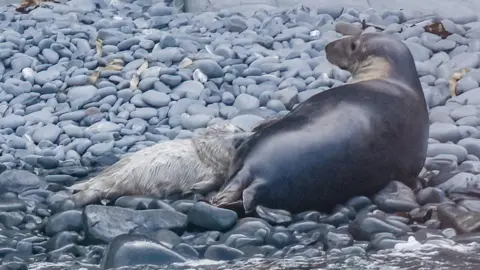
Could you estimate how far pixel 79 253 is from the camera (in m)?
4.85

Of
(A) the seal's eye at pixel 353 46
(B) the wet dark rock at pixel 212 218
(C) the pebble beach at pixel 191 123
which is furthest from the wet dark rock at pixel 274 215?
(A) the seal's eye at pixel 353 46

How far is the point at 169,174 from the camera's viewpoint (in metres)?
5.90

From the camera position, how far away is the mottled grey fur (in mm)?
5820

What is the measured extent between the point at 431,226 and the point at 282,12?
4.42 metres

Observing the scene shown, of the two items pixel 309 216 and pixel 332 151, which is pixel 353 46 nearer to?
pixel 332 151

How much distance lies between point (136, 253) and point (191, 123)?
259 centimetres

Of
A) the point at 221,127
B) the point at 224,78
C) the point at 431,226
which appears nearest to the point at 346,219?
the point at 431,226

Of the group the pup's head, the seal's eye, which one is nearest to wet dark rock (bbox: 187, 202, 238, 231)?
the pup's head

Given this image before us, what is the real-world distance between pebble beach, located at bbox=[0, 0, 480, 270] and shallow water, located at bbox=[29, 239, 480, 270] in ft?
0.04

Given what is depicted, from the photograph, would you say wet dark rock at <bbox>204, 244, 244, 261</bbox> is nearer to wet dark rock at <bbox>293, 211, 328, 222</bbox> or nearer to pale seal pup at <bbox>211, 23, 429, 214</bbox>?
pale seal pup at <bbox>211, 23, 429, 214</bbox>

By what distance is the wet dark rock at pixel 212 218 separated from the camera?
5.12 meters

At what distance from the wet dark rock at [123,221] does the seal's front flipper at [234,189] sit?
10.0 inches

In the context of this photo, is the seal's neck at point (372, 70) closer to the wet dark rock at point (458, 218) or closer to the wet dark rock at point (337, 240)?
the wet dark rock at point (458, 218)

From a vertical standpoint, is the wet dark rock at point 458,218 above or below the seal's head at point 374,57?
below
